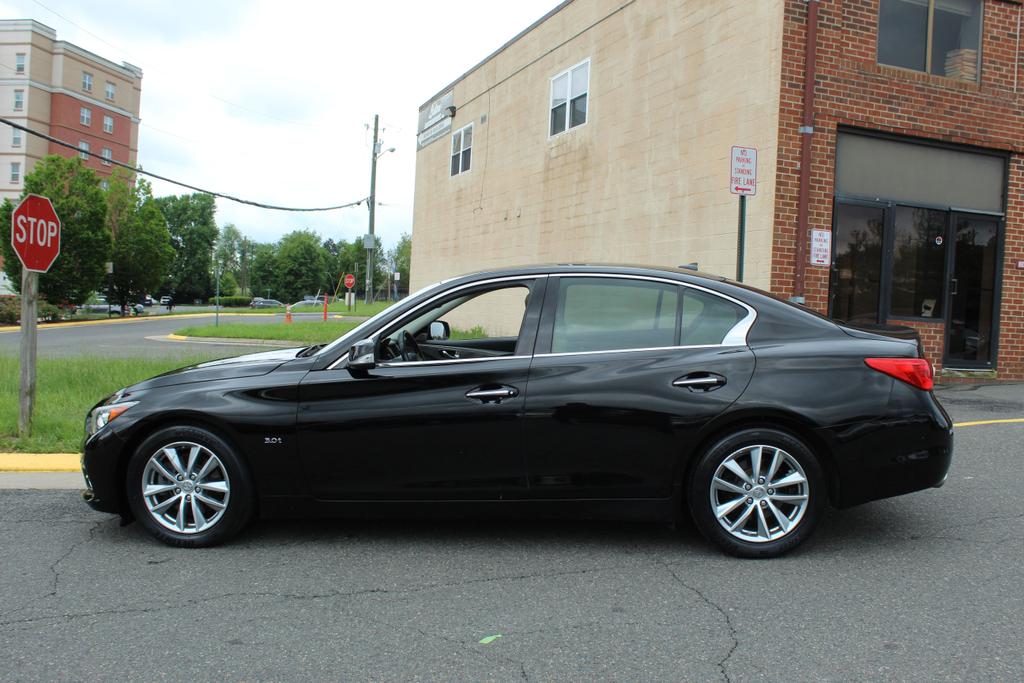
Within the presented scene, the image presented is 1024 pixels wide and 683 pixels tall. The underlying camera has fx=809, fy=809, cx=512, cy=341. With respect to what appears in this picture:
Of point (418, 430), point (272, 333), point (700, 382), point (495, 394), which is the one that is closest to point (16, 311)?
point (272, 333)

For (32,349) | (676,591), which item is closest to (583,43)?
(32,349)

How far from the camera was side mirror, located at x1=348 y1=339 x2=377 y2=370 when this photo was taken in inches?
167

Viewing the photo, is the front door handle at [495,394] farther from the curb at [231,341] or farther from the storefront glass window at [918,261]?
the curb at [231,341]

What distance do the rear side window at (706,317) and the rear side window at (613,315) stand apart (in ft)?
0.18

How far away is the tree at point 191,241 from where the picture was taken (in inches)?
3418

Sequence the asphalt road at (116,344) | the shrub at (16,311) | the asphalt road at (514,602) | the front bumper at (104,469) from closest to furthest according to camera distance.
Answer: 1. the asphalt road at (514,602)
2. the front bumper at (104,469)
3. the asphalt road at (116,344)
4. the shrub at (16,311)

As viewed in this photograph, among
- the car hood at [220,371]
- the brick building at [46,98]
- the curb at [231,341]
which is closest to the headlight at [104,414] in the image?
the car hood at [220,371]

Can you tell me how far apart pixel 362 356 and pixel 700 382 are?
1.76 metres

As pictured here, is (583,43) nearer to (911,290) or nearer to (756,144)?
(756,144)

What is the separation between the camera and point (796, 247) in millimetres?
11086

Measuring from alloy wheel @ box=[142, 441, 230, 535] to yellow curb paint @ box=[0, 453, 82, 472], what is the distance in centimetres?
229

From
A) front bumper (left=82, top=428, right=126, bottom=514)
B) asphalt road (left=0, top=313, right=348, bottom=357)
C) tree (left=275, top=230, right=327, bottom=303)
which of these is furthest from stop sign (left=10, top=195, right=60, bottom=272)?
tree (left=275, top=230, right=327, bottom=303)

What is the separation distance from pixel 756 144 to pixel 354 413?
29.1 feet

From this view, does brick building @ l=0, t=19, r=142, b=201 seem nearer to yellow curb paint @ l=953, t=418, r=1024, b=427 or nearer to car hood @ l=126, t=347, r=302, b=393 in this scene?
car hood @ l=126, t=347, r=302, b=393
